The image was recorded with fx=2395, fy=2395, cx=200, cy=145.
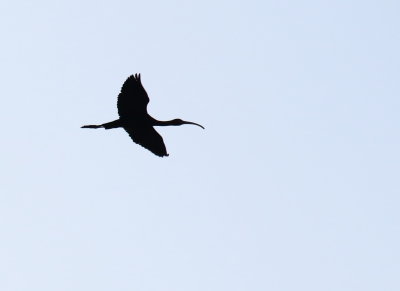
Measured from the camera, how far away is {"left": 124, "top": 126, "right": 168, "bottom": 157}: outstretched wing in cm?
8269

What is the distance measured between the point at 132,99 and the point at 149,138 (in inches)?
73.4

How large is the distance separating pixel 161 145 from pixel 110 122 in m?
1.95

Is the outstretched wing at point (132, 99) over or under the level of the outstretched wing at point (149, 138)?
over

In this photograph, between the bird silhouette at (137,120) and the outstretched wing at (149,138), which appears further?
the outstretched wing at (149,138)

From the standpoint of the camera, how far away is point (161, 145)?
3255 inches

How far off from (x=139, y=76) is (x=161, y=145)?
2.73 metres

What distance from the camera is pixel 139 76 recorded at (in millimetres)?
81500

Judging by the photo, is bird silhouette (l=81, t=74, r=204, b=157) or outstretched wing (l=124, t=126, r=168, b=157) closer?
bird silhouette (l=81, t=74, r=204, b=157)

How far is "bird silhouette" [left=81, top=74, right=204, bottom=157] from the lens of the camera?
81438 mm

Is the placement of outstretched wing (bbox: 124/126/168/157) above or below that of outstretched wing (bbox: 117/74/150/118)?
below

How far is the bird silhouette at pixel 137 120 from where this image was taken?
3206 inches

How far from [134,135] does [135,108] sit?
131cm

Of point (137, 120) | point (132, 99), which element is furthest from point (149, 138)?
point (132, 99)

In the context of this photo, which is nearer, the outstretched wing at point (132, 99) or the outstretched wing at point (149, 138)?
the outstretched wing at point (132, 99)
